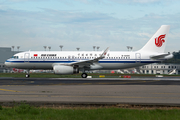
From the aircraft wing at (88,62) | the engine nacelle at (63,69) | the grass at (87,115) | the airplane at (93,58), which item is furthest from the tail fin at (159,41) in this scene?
the grass at (87,115)

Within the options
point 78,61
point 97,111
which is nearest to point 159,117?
point 97,111

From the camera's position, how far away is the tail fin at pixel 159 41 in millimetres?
38594

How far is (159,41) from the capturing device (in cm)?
3881

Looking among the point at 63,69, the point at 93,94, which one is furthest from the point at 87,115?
the point at 63,69

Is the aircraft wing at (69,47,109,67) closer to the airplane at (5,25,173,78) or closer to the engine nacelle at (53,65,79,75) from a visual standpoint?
the airplane at (5,25,173,78)

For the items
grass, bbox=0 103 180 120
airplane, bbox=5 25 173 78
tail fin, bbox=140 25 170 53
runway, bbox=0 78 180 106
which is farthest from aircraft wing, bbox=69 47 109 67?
grass, bbox=0 103 180 120

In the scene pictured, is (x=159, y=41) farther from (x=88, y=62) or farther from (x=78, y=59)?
(x=78, y=59)

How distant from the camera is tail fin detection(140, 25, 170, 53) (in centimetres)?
3859

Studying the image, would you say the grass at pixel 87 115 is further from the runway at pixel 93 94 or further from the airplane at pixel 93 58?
the airplane at pixel 93 58

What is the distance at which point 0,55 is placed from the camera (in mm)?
137375

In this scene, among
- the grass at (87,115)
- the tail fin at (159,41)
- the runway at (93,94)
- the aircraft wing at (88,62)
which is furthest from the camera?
the tail fin at (159,41)

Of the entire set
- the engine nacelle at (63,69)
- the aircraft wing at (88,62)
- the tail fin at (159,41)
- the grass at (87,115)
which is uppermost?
the tail fin at (159,41)

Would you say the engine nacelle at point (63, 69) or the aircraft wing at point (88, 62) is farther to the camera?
the aircraft wing at point (88, 62)

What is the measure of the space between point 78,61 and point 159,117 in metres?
30.8
